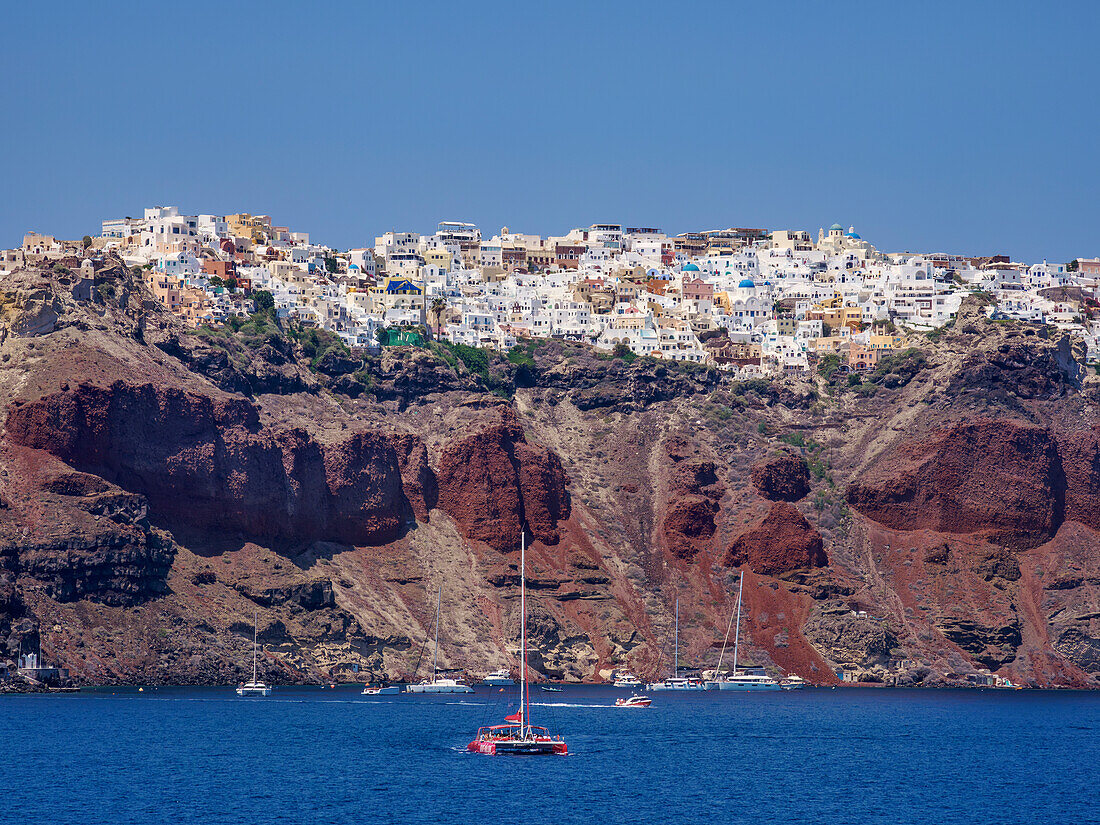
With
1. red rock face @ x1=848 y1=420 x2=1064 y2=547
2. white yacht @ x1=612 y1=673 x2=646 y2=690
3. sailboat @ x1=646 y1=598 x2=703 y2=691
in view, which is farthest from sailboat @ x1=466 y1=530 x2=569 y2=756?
red rock face @ x1=848 y1=420 x2=1064 y2=547

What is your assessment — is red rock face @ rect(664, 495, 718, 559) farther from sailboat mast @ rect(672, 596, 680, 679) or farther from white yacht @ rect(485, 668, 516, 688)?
white yacht @ rect(485, 668, 516, 688)

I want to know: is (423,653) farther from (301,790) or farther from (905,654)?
(301,790)

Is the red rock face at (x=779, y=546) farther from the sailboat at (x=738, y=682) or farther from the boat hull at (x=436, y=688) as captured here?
the boat hull at (x=436, y=688)

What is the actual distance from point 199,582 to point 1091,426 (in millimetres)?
89656

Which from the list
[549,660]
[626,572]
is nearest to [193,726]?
[549,660]

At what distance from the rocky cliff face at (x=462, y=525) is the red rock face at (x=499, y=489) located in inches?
9.5

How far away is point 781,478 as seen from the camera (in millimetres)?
193000

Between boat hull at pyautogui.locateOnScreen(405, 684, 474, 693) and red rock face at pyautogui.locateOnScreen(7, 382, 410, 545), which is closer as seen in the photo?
red rock face at pyautogui.locateOnScreen(7, 382, 410, 545)

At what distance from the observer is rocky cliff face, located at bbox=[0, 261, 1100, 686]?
15725cm

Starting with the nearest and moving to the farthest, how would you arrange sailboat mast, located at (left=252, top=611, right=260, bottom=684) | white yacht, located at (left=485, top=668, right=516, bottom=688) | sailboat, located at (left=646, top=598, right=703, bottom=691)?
sailboat mast, located at (left=252, top=611, right=260, bottom=684)
white yacht, located at (left=485, top=668, right=516, bottom=688)
sailboat, located at (left=646, top=598, right=703, bottom=691)

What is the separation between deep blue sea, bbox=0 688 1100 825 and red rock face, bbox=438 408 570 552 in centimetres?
2521

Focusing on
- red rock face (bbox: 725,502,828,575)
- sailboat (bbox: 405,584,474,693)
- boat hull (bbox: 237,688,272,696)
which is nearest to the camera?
boat hull (bbox: 237,688,272,696)

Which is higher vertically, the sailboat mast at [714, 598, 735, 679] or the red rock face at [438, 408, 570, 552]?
the red rock face at [438, 408, 570, 552]

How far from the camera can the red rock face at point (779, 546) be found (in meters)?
184
